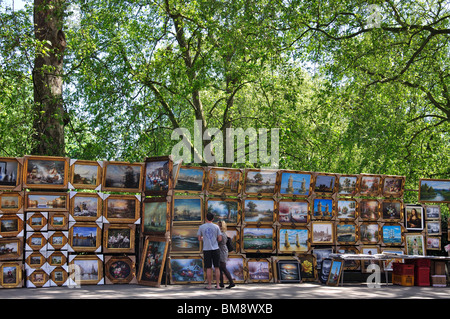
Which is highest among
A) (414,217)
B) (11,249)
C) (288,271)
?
(414,217)

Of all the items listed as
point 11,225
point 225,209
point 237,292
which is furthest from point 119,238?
point 237,292

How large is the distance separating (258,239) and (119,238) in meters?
3.49

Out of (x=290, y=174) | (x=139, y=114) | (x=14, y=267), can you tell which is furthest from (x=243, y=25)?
(x=14, y=267)

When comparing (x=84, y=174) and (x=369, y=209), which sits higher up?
(x=84, y=174)

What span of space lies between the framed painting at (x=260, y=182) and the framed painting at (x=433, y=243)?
16.8ft

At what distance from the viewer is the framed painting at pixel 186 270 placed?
41.9 ft

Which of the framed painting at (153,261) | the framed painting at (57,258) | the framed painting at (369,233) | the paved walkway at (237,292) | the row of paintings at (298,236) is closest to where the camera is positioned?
the paved walkway at (237,292)

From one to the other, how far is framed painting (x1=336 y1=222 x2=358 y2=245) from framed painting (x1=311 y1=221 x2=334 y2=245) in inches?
9.2

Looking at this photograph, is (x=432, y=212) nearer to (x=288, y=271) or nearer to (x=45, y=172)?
(x=288, y=271)

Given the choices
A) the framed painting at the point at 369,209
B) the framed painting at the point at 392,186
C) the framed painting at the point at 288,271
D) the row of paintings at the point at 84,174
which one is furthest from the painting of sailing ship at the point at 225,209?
the framed painting at the point at 392,186

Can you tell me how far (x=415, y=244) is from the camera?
1569cm

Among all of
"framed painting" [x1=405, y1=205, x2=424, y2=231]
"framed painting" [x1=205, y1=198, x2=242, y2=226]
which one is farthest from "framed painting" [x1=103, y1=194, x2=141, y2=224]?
"framed painting" [x1=405, y1=205, x2=424, y2=231]

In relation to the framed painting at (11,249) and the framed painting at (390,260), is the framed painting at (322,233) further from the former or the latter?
Result: the framed painting at (11,249)
